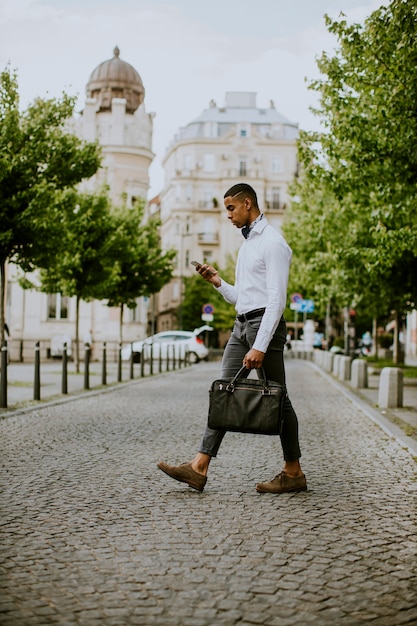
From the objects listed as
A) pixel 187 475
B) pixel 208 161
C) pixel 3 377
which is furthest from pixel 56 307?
pixel 208 161

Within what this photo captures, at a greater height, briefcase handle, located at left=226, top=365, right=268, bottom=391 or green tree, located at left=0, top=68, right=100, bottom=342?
green tree, located at left=0, top=68, right=100, bottom=342

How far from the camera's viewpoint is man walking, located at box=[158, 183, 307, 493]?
659 centimetres

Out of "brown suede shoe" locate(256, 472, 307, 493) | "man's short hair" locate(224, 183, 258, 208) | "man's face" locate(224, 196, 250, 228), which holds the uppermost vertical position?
"man's short hair" locate(224, 183, 258, 208)

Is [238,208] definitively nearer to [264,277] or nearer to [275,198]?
[264,277]

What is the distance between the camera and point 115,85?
57594 millimetres

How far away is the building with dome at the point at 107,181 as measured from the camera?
159 ft

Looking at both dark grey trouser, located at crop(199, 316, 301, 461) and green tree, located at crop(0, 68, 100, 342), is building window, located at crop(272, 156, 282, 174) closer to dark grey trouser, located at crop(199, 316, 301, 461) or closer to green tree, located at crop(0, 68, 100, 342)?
green tree, located at crop(0, 68, 100, 342)

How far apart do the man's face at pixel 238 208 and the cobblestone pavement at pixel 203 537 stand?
191 centimetres

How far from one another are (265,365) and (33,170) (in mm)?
14250

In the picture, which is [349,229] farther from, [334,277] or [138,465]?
[138,465]

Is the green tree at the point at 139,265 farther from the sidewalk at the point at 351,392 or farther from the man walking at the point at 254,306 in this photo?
the man walking at the point at 254,306

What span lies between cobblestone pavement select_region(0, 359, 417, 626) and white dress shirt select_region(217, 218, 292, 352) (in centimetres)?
121

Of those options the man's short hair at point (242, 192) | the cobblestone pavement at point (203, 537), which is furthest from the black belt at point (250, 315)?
the cobblestone pavement at point (203, 537)

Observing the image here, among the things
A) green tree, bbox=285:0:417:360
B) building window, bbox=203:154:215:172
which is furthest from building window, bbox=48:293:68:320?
building window, bbox=203:154:215:172
